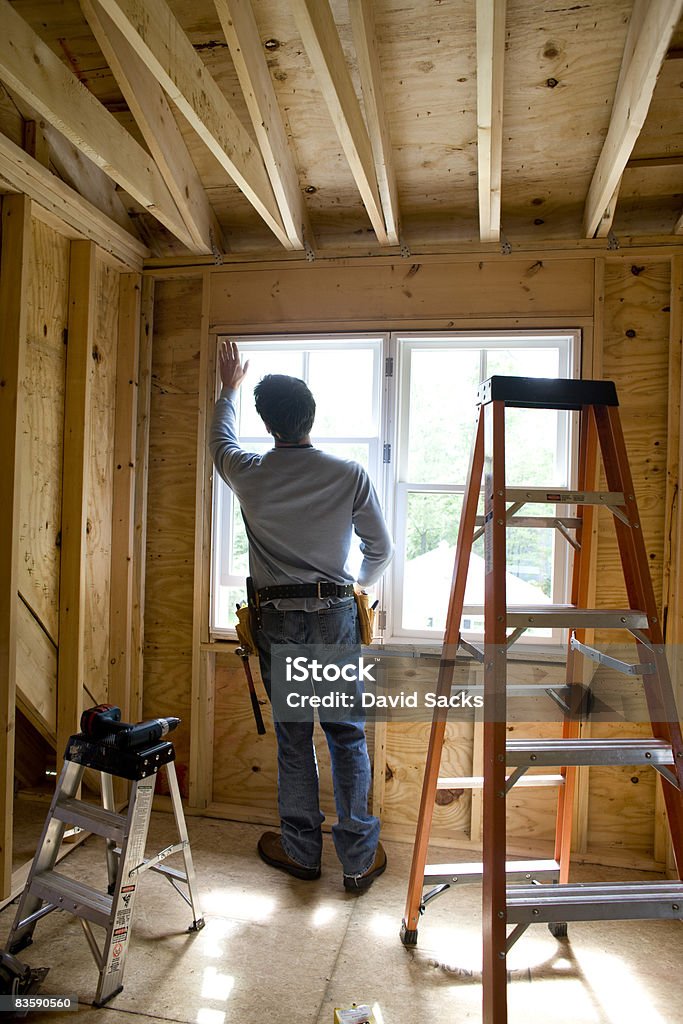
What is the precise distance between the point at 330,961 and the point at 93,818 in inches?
31.9

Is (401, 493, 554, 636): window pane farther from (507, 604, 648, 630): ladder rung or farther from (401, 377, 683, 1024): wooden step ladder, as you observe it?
(507, 604, 648, 630): ladder rung

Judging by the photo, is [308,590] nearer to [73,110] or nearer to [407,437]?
[407,437]

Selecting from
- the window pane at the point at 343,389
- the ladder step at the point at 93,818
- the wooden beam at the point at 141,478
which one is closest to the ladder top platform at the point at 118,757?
the ladder step at the point at 93,818

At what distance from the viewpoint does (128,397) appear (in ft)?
9.24

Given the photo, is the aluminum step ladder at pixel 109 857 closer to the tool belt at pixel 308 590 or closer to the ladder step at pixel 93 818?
the ladder step at pixel 93 818

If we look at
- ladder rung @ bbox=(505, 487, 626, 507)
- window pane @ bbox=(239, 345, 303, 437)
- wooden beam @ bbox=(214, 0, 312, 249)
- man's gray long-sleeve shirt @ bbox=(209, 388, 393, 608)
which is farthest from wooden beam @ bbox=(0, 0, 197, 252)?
ladder rung @ bbox=(505, 487, 626, 507)

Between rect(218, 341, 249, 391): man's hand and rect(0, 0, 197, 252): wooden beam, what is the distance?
0.53 m

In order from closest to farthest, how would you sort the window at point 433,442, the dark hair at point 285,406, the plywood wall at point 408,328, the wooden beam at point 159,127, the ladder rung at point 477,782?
the wooden beam at point 159,127 → the ladder rung at point 477,782 → the dark hair at point 285,406 → the plywood wall at point 408,328 → the window at point 433,442

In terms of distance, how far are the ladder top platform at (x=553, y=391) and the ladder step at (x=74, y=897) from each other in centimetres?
170

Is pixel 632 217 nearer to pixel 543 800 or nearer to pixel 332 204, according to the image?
pixel 332 204

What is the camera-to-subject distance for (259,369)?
287 cm

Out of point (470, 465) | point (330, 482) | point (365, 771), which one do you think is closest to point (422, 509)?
point (330, 482)

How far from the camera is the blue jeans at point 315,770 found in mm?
2238

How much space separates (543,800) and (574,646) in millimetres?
1000
